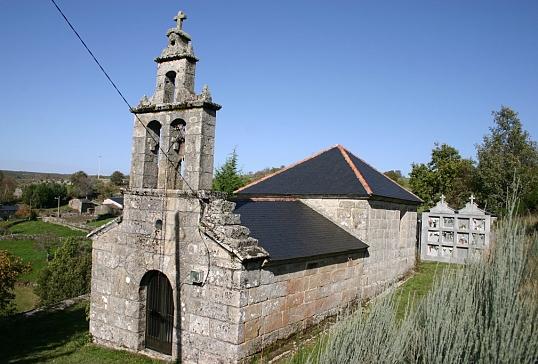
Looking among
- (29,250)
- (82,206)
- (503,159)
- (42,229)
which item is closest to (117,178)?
(82,206)

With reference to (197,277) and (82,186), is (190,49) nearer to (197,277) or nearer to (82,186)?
(197,277)

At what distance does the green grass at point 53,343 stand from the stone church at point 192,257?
0.41 meters

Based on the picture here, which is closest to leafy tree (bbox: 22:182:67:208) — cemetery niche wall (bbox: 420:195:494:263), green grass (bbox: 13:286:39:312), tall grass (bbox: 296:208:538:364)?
green grass (bbox: 13:286:39:312)

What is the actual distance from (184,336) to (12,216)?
53.8m

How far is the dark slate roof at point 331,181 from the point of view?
500 inches

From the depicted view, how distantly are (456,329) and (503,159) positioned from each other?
25998 mm

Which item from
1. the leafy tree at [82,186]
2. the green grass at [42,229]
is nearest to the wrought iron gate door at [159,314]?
the green grass at [42,229]

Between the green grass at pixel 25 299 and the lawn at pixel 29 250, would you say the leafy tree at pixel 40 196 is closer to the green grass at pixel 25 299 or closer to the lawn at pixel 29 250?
the lawn at pixel 29 250

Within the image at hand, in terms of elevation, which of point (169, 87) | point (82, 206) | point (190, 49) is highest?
point (190, 49)

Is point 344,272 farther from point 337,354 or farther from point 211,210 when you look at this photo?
point 337,354

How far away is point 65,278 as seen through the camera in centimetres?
2152

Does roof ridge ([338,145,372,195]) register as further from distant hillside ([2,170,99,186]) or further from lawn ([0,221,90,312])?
distant hillside ([2,170,99,186])

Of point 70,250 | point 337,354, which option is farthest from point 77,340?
point 70,250

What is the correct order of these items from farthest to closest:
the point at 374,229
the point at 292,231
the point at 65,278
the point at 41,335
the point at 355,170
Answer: the point at 65,278, the point at 355,170, the point at 374,229, the point at 41,335, the point at 292,231
